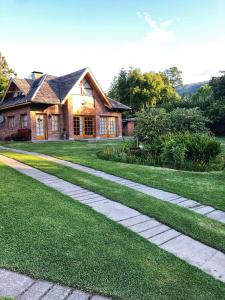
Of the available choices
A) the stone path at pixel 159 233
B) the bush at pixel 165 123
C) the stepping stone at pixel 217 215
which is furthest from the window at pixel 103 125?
the stepping stone at pixel 217 215

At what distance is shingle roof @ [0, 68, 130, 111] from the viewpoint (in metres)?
17.9

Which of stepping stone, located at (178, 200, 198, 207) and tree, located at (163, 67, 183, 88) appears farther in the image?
tree, located at (163, 67, 183, 88)

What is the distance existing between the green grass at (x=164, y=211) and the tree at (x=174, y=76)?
1741 inches

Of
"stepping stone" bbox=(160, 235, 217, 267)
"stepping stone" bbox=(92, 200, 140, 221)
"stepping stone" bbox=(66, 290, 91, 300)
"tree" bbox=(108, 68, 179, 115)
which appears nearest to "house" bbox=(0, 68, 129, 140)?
"tree" bbox=(108, 68, 179, 115)

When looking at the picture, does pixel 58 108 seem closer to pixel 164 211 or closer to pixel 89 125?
pixel 89 125

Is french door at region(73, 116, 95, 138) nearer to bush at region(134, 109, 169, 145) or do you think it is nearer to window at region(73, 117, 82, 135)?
window at region(73, 117, 82, 135)

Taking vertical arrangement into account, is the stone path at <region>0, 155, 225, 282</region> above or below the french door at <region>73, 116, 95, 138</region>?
below

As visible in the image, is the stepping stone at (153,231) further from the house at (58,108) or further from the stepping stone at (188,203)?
the house at (58,108)

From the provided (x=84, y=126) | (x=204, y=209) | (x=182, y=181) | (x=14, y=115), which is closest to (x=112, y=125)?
(x=84, y=126)

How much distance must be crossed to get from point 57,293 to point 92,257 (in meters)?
0.61

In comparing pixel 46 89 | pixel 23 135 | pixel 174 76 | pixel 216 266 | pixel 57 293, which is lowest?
pixel 216 266

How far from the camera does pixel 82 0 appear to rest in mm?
10938

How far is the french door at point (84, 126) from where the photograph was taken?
66.9 ft

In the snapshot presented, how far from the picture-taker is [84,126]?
20906 millimetres
